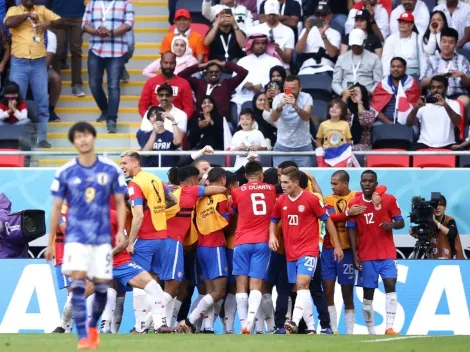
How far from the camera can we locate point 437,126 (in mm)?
19234

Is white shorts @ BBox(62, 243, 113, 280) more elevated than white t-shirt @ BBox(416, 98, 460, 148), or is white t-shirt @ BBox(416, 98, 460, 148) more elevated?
white t-shirt @ BBox(416, 98, 460, 148)

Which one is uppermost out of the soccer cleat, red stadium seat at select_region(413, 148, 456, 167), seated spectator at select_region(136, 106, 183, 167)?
seated spectator at select_region(136, 106, 183, 167)

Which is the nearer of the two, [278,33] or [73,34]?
[278,33]

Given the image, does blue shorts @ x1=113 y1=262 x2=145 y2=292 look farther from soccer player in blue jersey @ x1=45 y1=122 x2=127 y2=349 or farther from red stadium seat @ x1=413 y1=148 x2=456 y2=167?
red stadium seat @ x1=413 y1=148 x2=456 y2=167

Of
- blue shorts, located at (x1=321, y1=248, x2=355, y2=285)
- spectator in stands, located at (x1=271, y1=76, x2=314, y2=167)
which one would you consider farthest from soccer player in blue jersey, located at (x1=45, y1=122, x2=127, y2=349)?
spectator in stands, located at (x1=271, y1=76, x2=314, y2=167)

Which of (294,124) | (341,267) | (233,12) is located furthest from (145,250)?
(233,12)

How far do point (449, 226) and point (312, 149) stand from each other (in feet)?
8.14

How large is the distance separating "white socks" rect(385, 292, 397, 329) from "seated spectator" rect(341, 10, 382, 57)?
606 cm

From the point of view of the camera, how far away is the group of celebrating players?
15.2 meters

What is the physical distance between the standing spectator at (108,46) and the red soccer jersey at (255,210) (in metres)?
5.62

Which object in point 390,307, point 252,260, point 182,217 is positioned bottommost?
point 390,307

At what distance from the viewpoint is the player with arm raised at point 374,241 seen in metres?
15.9

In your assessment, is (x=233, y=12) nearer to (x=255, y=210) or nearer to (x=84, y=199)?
(x=255, y=210)

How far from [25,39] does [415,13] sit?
21.6 feet
